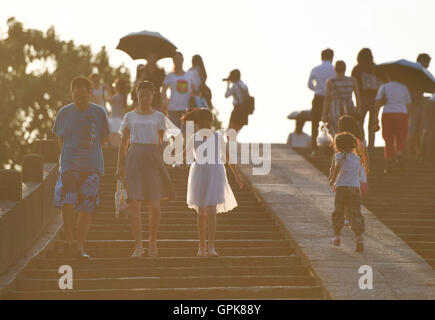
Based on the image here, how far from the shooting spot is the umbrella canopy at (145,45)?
18.3 meters

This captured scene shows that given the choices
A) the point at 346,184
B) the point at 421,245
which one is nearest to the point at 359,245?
the point at 346,184

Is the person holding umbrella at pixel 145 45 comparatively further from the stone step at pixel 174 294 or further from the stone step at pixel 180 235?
the stone step at pixel 174 294

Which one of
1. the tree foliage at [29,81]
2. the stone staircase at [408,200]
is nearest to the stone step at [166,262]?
the stone staircase at [408,200]

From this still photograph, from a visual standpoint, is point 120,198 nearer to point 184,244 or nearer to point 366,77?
point 184,244

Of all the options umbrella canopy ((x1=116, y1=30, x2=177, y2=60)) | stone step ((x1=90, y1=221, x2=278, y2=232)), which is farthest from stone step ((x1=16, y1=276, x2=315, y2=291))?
umbrella canopy ((x1=116, y1=30, x2=177, y2=60))

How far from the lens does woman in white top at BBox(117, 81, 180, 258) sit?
37.0 ft

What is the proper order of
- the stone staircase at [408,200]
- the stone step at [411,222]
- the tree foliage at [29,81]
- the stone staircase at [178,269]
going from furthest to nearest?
the tree foliage at [29,81] < the stone step at [411,222] < the stone staircase at [408,200] < the stone staircase at [178,269]

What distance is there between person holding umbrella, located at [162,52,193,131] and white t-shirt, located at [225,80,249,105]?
1969 millimetres

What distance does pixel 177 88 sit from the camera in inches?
694

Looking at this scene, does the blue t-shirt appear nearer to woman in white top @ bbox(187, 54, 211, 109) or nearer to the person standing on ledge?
woman in white top @ bbox(187, 54, 211, 109)

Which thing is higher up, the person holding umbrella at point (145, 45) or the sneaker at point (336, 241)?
the person holding umbrella at point (145, 45)

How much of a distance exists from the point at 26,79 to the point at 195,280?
1596 inches

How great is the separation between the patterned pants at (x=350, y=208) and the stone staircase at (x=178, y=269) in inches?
23.8

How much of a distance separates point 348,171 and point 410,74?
6.55 meters
